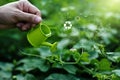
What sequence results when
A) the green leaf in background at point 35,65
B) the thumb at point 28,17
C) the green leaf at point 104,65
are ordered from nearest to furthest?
the thumb at point 28,17 < the green leaf at point 104,65 < the green leaf in background at point 35,65

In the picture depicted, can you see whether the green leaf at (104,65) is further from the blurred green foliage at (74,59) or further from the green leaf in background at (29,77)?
the green leaf in background at (29,77)

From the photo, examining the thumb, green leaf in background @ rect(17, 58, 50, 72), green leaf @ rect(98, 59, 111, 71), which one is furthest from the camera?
green leaf in background @ rect(17, 58, 50, 72)

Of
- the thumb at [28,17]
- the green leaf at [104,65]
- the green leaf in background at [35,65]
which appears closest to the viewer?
the thumb at [28,17]

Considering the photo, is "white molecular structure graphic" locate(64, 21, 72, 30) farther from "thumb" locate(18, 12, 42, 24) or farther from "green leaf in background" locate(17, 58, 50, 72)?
"thumb" locate(18, 12, 42, 24)

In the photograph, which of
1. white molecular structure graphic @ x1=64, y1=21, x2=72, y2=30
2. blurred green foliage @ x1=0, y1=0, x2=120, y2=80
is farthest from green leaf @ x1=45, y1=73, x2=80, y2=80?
white molecular structure graphic @ x1=64, y1=21, x2=72, y2=30

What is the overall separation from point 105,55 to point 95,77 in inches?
4.8

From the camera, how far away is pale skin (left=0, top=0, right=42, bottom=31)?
167cm

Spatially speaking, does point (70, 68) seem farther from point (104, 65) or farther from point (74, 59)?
point (104, 65)

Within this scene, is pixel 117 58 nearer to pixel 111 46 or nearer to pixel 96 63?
pixel 96 63

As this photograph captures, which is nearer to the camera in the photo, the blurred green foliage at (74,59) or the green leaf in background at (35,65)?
the blurred green foliage at (74,59)

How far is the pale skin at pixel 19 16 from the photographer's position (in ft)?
5.47

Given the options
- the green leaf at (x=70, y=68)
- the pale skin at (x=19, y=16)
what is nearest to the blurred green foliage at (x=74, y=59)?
the green leaf at (x=70, y=68)

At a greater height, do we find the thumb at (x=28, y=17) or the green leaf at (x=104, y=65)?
the thumb at (x=28, y=17)

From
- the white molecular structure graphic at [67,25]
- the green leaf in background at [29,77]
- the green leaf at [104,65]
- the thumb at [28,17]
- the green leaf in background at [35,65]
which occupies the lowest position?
the green leaf in background at [29,77]
